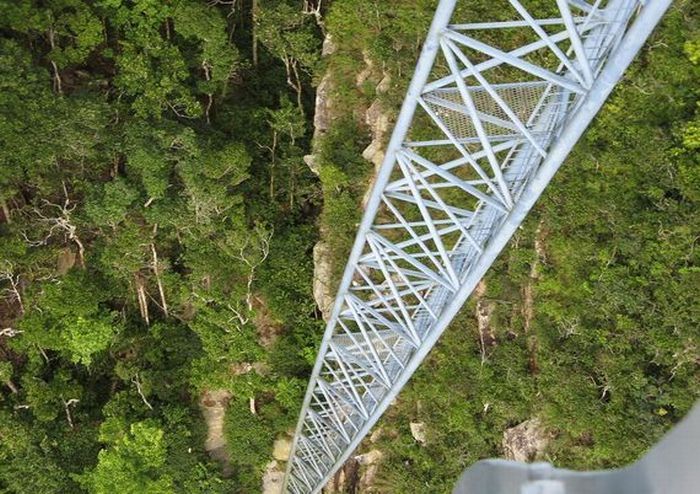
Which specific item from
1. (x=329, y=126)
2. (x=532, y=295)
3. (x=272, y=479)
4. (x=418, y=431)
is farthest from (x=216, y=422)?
(x=532, y=295)

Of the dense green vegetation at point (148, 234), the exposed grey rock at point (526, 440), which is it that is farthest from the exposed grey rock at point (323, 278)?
the exposed grey rock at point (526, 440)

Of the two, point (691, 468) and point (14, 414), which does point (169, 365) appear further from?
point (691, 468)

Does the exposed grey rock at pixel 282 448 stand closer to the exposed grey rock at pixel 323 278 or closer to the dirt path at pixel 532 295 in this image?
the exposed grey rock at pixel 323 278

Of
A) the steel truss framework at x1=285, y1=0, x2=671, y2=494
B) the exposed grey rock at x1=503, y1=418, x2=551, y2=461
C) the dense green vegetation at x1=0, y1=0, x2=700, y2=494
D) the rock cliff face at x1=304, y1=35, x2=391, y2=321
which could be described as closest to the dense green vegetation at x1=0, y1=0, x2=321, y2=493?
the dense green vegetation at x1=0, y1=0, x2=700, y2=494

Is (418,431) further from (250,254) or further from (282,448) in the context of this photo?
(250,254)

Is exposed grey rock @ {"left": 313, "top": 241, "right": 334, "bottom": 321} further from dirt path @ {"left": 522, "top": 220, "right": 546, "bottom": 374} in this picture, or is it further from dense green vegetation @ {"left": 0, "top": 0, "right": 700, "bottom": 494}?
dirt path @ {"left": 522, "top": 220, "right": 546, "bottom": 374}

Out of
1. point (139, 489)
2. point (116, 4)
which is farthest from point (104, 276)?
point (116, 4)
